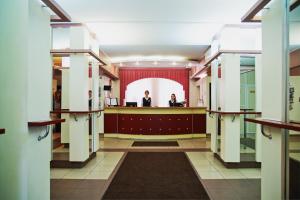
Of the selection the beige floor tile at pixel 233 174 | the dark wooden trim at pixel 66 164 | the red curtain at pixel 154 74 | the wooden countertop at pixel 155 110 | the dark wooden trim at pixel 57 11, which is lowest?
the beige floor tile at pixel 233 174

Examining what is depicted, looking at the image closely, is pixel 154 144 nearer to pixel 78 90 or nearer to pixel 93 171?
pixel 93 171

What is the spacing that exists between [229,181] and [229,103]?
1.89 meters

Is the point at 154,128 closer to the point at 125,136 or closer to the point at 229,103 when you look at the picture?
the point at 125,136

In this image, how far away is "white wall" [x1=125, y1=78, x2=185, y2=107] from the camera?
1515 cm

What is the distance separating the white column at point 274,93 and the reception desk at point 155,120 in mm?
6943

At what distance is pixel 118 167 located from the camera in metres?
5.69

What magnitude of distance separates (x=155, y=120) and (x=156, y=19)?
4.75 metres

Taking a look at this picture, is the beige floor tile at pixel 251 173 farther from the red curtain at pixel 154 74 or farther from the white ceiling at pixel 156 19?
the red curtain at pixel 154 74

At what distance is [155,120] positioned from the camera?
33.0 ft

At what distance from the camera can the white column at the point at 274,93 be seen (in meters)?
2.73

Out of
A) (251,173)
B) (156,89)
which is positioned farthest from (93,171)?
(156,89)

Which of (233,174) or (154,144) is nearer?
(233,174)

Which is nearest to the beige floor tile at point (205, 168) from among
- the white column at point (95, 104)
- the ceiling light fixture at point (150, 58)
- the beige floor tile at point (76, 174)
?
the beige floor tile at point (76, 174)

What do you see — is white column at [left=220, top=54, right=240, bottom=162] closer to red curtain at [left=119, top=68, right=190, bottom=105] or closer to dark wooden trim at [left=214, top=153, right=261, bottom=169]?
dark wooden trim at [left=214, top=153, right=261, bottom=169]
